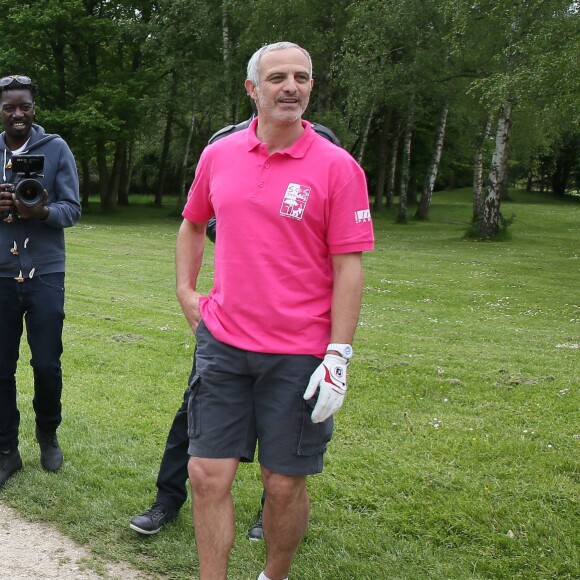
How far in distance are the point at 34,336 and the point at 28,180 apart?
0.93 m

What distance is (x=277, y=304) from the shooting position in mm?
3125

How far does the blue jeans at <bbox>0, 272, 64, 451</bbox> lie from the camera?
4664 millimetres

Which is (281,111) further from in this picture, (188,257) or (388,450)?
(388,450)

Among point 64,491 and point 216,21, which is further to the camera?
point 216,21

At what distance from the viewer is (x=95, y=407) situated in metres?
6.27

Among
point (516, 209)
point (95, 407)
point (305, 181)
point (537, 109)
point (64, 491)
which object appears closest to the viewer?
point (305, 181)

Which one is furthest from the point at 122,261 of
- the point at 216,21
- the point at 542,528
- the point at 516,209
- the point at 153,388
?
the point at 516,209

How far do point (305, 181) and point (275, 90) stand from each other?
394 mm

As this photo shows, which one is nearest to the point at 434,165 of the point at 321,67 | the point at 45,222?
the point at 321,67

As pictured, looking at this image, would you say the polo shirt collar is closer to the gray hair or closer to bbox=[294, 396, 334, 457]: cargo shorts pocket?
the gray hair

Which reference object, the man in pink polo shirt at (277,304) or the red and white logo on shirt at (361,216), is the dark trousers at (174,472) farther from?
the red and white logo on shirt at (361,216)

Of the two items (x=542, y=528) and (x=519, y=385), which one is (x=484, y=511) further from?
(x=519, y=385)

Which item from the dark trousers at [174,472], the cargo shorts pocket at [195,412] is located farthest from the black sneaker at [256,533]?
the cargo shorts pocket at [195,412]

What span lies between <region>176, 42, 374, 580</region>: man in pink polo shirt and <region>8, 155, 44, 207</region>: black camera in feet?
5.39
